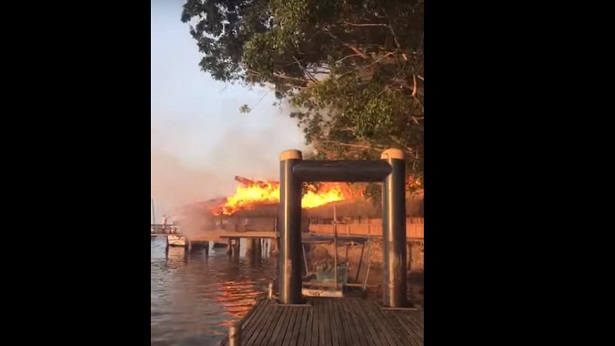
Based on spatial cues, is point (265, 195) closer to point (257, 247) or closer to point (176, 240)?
point (257, 247)

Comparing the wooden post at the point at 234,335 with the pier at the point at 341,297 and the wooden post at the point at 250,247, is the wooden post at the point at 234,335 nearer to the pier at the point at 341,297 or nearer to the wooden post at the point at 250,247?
the pier at the point at 341,297

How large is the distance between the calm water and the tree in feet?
2.46

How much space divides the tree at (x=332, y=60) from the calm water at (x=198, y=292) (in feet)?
2.46

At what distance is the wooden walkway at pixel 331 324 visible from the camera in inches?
87.0

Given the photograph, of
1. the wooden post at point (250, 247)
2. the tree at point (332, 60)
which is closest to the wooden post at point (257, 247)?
the wooden post at point (250, 247)

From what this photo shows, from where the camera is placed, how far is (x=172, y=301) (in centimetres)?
231

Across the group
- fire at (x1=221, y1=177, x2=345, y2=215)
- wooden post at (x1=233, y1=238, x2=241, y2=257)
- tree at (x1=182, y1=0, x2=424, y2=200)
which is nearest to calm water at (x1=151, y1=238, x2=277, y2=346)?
wooden post at (x1=233, y1=238, x2=241, y2=257)

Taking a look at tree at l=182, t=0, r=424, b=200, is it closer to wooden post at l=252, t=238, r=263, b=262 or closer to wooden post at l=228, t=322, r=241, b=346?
wooden post at l=252, t=238, r=263, b=262

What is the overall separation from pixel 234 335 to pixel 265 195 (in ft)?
2.28

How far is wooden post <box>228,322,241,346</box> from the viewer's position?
211 cm

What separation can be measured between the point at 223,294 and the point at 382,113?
128 centimetres
